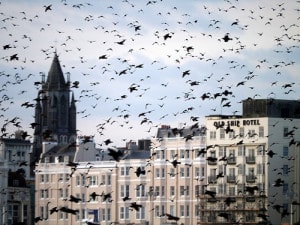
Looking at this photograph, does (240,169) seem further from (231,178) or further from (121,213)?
(121,213)

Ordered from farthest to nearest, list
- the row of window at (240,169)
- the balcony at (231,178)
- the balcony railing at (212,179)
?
the balcony railing at (212,179) < the balcony at (231,178) < the row of window at (240,169)

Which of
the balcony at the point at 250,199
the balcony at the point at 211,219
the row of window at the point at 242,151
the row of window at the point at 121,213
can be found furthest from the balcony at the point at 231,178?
the row of window at the point at 121,213

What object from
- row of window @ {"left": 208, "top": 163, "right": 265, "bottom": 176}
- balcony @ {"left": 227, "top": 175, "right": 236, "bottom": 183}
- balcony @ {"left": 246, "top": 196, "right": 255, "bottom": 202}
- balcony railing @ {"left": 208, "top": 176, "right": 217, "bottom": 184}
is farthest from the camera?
balcony railing @ {"left": 208, "top": 176, "right": 217, "bottom": 184}

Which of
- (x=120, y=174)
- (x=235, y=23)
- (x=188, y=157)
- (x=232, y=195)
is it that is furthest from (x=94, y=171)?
(x=235, y=23)

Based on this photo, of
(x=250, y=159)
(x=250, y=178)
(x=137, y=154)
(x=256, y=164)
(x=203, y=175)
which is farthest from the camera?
(x=137, y=154)

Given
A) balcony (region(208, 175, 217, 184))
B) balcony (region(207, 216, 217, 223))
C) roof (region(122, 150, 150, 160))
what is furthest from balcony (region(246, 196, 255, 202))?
Answer: roof (region(122, 150, 150, 160))

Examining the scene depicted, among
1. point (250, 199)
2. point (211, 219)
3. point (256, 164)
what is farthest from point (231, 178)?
point (250, 199)

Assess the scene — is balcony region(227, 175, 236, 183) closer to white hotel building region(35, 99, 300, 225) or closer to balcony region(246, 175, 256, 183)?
white hotel building region(35, 99, 300, 225)

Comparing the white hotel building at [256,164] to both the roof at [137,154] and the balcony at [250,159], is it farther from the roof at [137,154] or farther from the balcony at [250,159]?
the roof at [137,154]

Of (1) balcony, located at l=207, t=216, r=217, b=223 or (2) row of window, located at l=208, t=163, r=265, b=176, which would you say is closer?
(2) row of window, located at l=208, t=163, r=265, b=176

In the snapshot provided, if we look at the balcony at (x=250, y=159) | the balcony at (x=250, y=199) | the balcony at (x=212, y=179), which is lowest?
the balcony at (x=250, y=199)

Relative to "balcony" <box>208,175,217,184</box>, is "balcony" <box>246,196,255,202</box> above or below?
below
